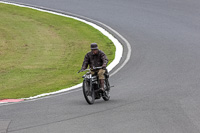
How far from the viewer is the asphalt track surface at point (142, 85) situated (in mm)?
11219

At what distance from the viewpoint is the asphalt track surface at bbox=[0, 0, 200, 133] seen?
11.2 metres

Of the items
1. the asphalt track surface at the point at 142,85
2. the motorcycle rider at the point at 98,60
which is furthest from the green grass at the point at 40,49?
the motorcycle rider at the point at 98,60

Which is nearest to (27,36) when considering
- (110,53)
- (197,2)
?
(110,53)

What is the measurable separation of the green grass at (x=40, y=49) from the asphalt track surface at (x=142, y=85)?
1578 mm

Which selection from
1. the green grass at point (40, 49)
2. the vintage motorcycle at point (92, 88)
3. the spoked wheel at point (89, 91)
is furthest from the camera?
the green grass at point (40, 49)

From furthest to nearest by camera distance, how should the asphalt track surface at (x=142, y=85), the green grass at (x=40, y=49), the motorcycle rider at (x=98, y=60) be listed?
the green grass at (x=40, y=49)
the motorcycle rider at (x=98, y=60)
the asphalt track surface at (x=142, y=85)

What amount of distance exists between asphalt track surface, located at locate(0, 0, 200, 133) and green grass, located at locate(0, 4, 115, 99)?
1578mm

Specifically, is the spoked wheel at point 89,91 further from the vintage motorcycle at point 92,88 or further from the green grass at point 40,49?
the green grass at point 40,49

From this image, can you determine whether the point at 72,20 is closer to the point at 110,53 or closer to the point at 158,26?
the point at 158,26

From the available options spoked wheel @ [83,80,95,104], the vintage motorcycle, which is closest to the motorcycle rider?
the vintage motorcycle

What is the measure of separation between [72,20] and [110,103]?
53.4ft

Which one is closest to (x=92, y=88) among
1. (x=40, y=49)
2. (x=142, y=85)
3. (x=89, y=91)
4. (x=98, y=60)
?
(x=89, y=91)

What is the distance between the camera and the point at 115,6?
31.9 meters

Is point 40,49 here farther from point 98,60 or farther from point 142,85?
point 98,60
